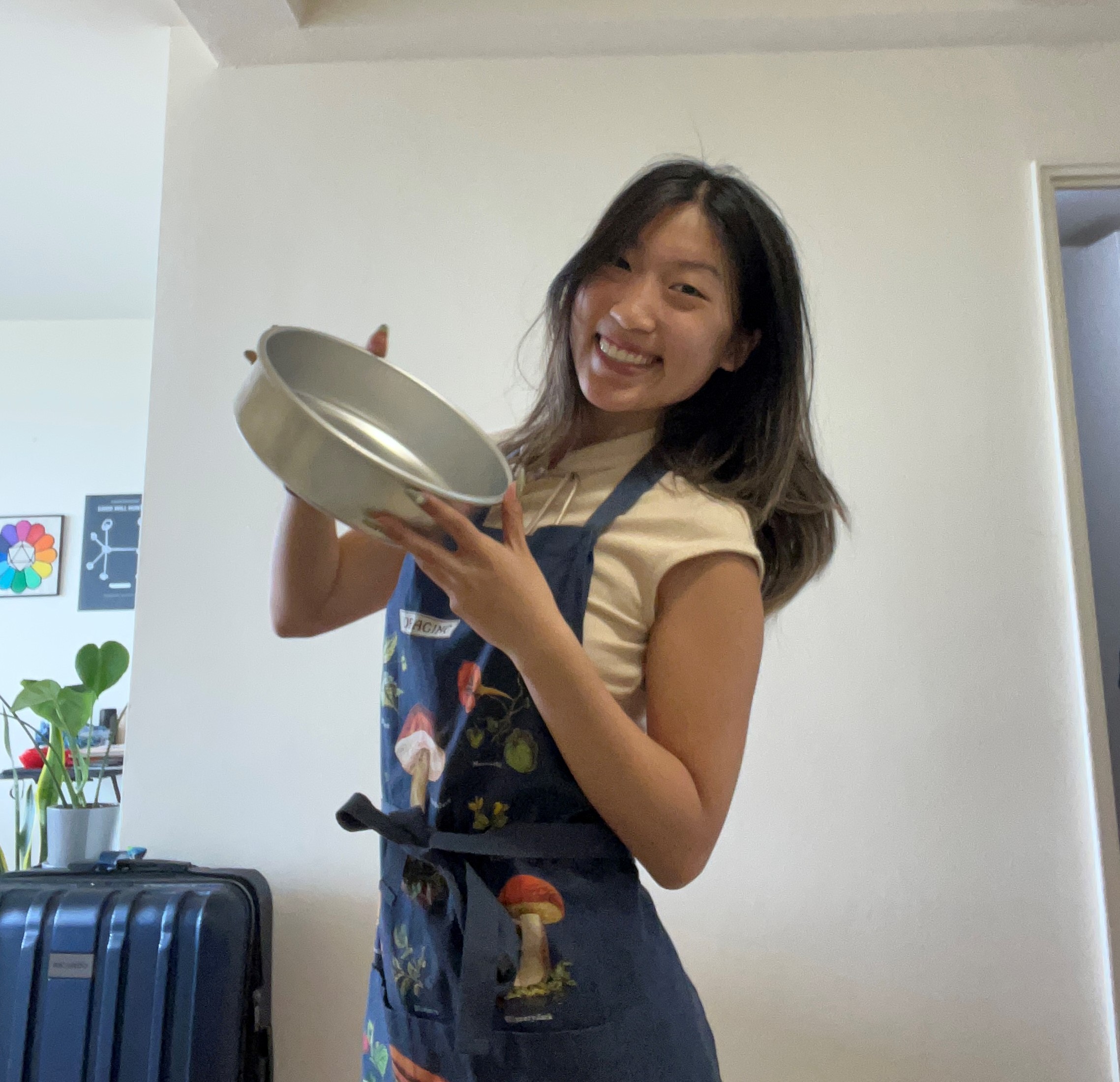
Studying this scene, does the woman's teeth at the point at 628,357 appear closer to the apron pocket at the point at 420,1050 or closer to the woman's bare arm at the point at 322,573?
the woman's bare arm at the point at 322,573

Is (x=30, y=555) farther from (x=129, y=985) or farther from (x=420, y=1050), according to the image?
(x=420, y=1050)

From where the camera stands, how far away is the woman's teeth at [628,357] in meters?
0.77

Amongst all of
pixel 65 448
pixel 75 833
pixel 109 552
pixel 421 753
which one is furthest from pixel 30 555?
pixel 421 753

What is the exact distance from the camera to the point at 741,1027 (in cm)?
136

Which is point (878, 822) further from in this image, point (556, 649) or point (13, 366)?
point (13, 366)

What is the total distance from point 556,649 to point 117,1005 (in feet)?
3.39

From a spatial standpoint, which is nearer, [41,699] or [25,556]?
[41,699]

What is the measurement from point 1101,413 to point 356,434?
1.72 metres

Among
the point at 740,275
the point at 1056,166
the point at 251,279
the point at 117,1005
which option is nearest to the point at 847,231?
the point at 1056,166

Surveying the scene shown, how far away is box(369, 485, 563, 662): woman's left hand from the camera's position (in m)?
0.57

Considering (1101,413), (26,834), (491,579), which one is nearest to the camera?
(491,579)

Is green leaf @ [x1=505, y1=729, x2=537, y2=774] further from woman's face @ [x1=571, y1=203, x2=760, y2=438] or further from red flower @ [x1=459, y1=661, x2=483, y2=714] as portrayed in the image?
woman's face @ [x1=571, y1=203, x2=760, y2=438]

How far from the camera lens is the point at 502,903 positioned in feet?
2.13

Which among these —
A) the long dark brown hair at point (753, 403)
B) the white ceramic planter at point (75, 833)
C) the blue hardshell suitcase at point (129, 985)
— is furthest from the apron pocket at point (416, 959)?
the white ceramic planter at point (75, 833)
